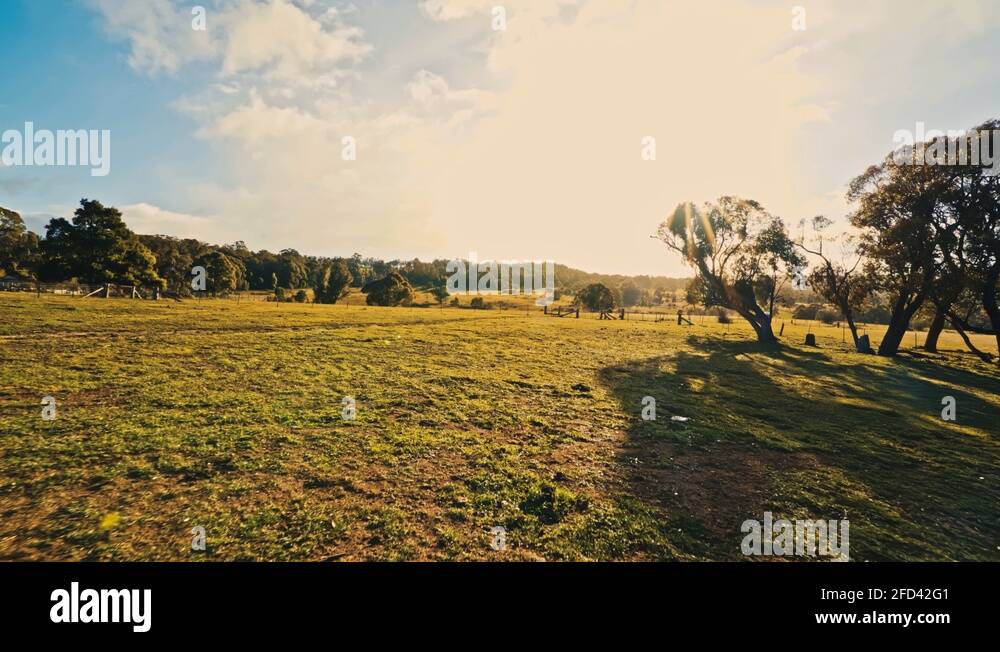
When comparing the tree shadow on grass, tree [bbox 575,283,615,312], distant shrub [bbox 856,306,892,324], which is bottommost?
the tree shadow on grass

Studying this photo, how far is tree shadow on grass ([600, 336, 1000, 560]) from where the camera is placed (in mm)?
5738

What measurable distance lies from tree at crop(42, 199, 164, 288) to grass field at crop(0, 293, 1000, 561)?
55.3 m

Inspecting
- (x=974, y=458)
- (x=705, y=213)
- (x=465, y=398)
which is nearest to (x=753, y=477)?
(x=974, y=458)

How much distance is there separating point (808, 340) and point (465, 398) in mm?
41978

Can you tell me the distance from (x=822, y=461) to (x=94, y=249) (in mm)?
82261

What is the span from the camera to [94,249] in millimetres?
55812

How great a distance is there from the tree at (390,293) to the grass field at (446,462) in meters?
73.4

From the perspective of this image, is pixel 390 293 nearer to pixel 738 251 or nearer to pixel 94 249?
pixel 94 249

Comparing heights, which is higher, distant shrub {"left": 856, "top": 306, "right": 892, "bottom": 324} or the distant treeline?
the distant treeline

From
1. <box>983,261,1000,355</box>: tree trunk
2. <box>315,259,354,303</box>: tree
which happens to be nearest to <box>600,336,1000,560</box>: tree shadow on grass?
<box>983,261,1000,355</box>: tree trunk

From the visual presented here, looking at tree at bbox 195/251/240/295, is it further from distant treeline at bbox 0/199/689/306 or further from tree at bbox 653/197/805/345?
Answer: tree at bbox 653/197/805/345

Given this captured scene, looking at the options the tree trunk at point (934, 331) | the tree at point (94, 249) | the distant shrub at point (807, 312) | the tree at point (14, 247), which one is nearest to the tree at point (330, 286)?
the tree at point (94, 249)

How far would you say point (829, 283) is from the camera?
118 ft
